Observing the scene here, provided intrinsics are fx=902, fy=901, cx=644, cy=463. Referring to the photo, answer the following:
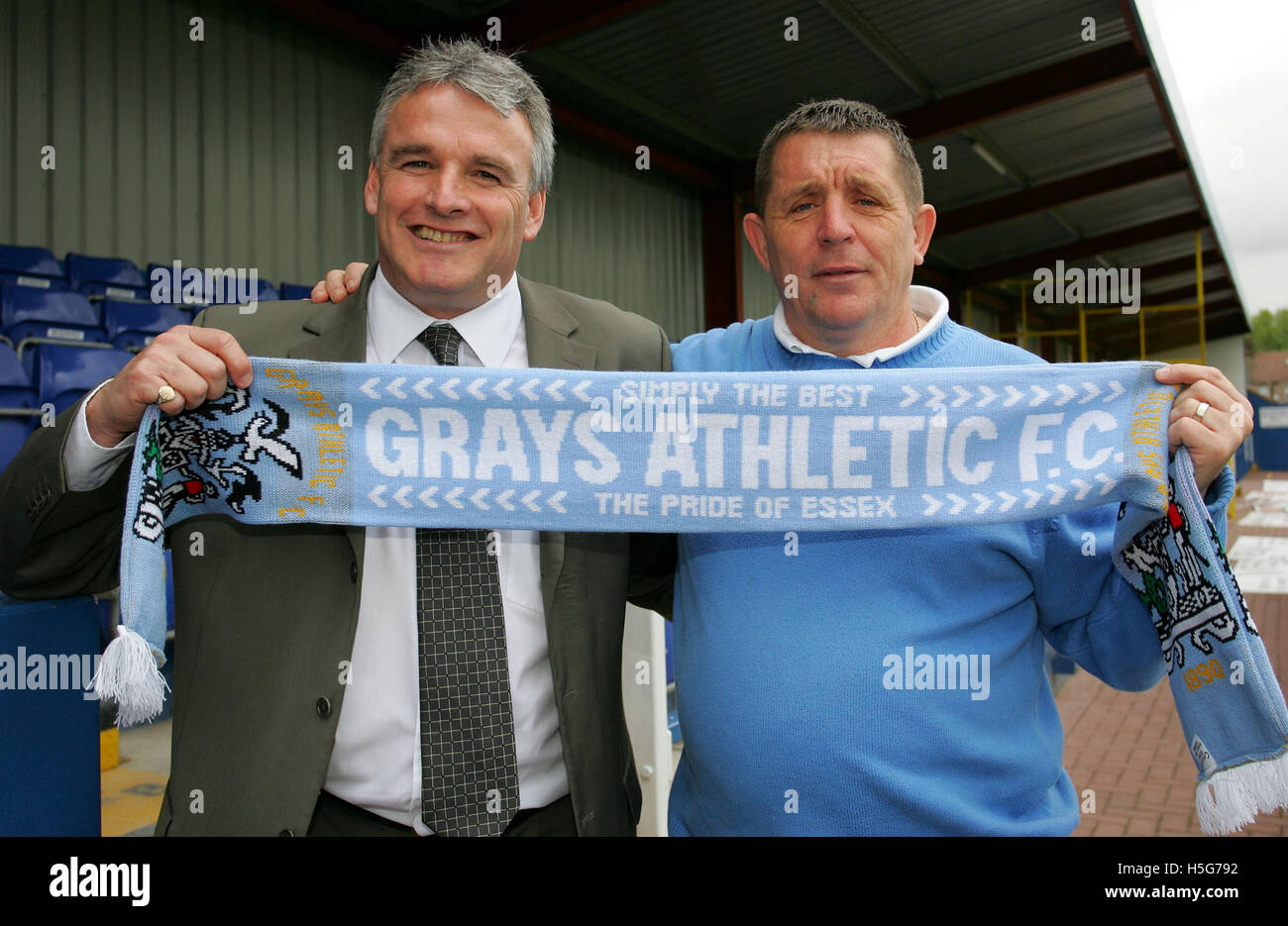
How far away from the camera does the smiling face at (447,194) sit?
1.79 m

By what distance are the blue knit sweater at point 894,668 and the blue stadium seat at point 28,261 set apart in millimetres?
6903

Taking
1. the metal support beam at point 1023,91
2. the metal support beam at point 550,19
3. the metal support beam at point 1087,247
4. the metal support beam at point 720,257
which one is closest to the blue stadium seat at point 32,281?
the metal support beam at point 550,19

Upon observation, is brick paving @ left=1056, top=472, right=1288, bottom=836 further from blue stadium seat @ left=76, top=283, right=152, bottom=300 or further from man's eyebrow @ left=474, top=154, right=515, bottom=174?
blue stadium seat @ left=76, top=283, right=152, bottom=300

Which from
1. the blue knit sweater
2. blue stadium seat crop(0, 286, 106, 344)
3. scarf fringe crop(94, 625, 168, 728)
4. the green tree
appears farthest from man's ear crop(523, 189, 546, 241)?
the green tree

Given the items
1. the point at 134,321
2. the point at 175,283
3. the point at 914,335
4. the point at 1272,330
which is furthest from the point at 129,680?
the point at 1272,330

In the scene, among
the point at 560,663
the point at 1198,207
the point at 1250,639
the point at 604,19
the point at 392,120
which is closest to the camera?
the point at 1250,639

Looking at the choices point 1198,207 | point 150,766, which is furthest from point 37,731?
point 1198,207

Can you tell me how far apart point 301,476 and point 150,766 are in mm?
3247

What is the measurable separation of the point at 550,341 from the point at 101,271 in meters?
6.78

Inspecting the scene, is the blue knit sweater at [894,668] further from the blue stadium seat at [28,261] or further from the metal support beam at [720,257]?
the metal support beam at [720,257]

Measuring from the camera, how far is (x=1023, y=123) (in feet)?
44.1

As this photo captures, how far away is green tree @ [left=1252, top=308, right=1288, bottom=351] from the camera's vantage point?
64062mm

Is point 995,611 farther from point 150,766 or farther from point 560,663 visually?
point 150,766

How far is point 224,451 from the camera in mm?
1762
